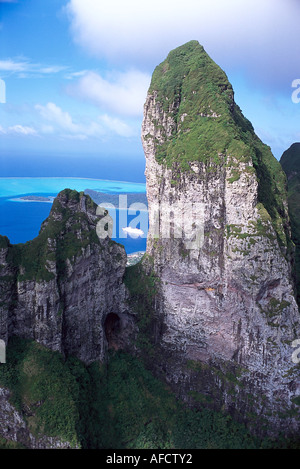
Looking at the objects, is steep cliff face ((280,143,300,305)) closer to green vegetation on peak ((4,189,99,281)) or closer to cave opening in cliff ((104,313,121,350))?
cave opening in cliff ((104,313,121,350))

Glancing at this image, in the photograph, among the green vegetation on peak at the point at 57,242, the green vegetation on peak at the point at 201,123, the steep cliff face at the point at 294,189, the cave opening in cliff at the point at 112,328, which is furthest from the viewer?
the steep cliff face at the point at 294,189

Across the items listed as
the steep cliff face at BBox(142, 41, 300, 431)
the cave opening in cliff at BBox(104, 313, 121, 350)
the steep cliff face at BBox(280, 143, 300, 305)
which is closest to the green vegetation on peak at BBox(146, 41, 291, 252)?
the steep cliff face at BBox(142, 41, 300, 431)

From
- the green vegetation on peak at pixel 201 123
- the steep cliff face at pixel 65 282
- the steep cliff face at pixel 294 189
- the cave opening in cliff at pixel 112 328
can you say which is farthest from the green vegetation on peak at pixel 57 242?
the steep cliff face at pixel 294 189

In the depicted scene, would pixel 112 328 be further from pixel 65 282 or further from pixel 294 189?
pixel 294 189

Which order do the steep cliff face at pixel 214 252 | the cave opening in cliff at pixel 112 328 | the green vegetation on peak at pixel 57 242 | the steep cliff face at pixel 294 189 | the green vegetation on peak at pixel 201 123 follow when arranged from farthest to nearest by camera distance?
the steep cliff face at pixel 294 189
the cave opening in cliff at pixel 112 328
the green vegetation on peak at pixel 201 123
the green vegetation on peak at pixel 57 242
the steep cliff face at pixel 214 252

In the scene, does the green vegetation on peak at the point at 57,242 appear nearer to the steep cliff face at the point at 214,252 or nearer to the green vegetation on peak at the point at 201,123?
the steep cliff face at the point at 214,252

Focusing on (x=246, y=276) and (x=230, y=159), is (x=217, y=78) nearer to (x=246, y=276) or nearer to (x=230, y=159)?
(x=230, y=159)
